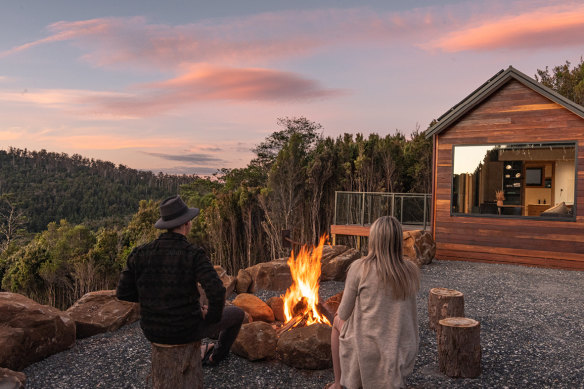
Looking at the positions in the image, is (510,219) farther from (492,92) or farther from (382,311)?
(382,311)

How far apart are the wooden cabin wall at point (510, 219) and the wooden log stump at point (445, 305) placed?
6.34 metres

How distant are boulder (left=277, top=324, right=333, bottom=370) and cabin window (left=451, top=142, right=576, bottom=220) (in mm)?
7986

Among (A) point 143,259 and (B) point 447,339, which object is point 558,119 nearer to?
(B) point 447,339

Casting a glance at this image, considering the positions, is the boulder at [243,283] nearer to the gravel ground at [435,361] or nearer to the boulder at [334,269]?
the boulder at [334,269]

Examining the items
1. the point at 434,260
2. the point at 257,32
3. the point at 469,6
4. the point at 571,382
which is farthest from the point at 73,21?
the point at 571,382

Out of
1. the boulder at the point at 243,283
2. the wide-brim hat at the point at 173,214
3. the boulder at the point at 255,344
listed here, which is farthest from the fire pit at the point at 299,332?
the boulder at the point at 243,283

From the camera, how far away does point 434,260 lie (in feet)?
36.8

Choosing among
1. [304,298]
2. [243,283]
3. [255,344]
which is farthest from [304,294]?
[243,283]

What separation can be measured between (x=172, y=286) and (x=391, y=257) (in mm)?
1480

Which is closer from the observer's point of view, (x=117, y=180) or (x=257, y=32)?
(x=257, y=32)

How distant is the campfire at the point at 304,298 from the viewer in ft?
16.0

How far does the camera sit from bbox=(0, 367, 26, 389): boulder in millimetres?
3467

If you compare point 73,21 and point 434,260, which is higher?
point 73,21

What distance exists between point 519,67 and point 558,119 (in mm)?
1536
